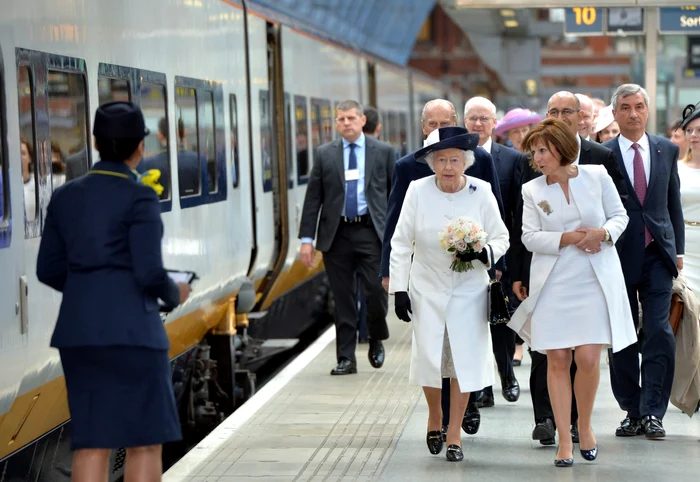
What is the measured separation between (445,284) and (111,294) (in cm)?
240

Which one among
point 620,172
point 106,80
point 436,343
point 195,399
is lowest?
point 195,399

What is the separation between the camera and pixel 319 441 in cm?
817

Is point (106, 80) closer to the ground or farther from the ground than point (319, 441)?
farther from the ground

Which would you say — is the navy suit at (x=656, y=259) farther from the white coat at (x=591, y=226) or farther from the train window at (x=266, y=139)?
the train window at (x=266, y=139)

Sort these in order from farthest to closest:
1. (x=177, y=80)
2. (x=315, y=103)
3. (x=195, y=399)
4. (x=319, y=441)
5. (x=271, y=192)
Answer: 1. (x=315, y=103)
2. (x=271, y=192)
3. (x=195, y=399)
4. (x=177, y=80)
5. (x=319, y=441)

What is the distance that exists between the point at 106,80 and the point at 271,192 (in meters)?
5.28

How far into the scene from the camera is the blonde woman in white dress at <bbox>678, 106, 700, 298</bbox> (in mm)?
8219

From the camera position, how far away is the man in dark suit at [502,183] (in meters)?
8.73

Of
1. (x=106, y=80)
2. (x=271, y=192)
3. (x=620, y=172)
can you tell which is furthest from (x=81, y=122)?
(x=271, y=192)

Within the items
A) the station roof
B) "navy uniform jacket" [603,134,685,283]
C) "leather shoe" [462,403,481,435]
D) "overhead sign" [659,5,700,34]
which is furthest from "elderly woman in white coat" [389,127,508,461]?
the station roof

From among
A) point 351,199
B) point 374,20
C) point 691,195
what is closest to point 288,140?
point 351,199

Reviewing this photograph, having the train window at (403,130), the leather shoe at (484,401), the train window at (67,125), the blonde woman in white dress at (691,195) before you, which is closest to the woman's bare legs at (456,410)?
the leather shoe at (484,401)

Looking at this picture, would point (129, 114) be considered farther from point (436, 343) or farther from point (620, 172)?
point (620, 172)

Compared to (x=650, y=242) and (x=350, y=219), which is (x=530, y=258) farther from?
(x=350, y=219)
